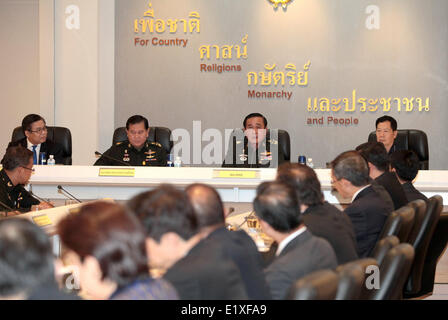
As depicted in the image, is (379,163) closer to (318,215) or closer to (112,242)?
(318,215)

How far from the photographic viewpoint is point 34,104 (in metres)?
8.34

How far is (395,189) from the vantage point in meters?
4.54

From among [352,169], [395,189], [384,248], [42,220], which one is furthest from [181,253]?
[395,189]

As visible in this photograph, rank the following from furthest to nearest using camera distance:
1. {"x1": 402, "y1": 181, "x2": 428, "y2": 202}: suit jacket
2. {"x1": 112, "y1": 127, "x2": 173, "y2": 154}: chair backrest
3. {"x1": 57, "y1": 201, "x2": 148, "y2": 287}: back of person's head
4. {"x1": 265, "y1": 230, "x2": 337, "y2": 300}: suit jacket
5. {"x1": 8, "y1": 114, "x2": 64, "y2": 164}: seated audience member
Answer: {"x1": 112, "y1": 127, "x2": 173, "y2": 154}: chair backrest
{"x1": 8, "y1": 114, "x2": 64, "y2": 164}: seated audience member
{"x1": 402, "y1": 181, "x2": 428, "y2": 202}: suit jacket
{"x1": 265, "y1": 230, "x2": 337, "y2": 300}: suit jacket
{"x1": 57, "y1": 201, "x2": 148, "y2": 287}: back of person's head

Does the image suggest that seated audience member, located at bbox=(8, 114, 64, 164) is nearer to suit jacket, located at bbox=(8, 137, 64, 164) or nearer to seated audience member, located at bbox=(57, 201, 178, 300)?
suit jacket, located at bbox=(8, 137, 64, 164)

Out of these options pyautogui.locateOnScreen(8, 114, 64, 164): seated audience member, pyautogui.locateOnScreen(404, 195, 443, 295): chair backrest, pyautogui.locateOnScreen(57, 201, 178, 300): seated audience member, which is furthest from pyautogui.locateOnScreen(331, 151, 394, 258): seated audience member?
pyautogui.locateOnScreen(8, 114, 64, 164): seated audience member

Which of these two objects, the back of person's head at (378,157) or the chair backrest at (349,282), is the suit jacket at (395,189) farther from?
the chair backrest at (349,282)

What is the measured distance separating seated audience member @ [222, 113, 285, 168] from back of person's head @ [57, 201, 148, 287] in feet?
14.6

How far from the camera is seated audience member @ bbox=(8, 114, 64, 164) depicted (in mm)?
6152

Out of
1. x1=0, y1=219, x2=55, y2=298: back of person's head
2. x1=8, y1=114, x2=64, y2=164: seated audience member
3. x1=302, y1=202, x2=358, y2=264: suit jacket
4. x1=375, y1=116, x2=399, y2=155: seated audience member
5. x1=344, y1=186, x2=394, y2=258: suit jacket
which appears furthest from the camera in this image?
x1=375, y1=116, x2=399, y2=155: seated audience member

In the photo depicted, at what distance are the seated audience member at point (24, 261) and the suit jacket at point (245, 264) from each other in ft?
2.89

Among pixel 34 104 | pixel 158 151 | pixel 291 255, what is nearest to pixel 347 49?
pixel 158 151

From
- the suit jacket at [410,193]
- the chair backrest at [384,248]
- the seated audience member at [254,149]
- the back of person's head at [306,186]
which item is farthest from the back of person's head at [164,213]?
the seated audience member at [254,149]

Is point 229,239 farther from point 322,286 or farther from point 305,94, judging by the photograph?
point 305,94
